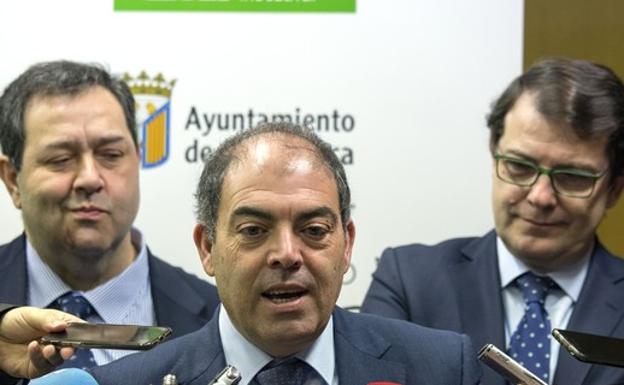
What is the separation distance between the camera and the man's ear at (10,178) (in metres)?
3.55

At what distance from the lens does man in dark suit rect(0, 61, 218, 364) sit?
133 inches

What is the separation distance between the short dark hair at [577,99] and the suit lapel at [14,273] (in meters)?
1.46

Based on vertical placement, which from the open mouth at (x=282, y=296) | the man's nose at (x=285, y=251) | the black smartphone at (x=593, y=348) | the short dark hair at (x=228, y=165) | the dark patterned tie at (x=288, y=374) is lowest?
the dark patterned tie at (x=288, y=374)

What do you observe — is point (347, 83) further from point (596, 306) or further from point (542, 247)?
point (596, 306)

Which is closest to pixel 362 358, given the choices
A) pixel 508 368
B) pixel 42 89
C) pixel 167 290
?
pixel 508 368

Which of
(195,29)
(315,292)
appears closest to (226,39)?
(195,29)

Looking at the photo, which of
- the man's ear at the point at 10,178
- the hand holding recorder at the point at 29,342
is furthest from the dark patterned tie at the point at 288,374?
the man's ear at the point at 10,178

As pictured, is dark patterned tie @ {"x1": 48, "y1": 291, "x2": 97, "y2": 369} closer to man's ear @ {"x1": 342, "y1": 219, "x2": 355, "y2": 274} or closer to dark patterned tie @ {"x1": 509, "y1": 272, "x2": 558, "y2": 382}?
man's ear @ {"x1": 342, "y1": 219, "x2": 355, "y2": 274}

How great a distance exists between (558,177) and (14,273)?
1609 mm

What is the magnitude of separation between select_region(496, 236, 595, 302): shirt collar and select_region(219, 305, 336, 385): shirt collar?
37.1 inches

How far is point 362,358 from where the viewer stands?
260 centimetres

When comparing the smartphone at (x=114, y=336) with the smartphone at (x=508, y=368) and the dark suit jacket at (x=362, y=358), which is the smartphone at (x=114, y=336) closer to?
the dark suit jacket at (x=362, y=358)

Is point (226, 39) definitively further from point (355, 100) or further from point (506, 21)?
point (506, 21)

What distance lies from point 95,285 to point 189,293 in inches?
11.2
